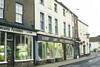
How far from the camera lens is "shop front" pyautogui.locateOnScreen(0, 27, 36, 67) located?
26312 millimetres

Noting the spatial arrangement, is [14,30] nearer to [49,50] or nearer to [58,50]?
[49,50]

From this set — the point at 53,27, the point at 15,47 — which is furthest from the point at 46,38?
the point at 15,47

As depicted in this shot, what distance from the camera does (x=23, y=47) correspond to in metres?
30.4

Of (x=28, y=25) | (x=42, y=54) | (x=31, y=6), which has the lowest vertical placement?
(x=42, y=54)

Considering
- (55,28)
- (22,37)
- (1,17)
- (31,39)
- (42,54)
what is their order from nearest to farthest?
(1,17), (22,37), (31,39), (42,54), (55,28)

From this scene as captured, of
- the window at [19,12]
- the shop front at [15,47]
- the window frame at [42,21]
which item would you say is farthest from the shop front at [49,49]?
the window at [19,12]

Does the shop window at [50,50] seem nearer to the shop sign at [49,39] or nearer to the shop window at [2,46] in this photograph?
the shop sign at [49,39]

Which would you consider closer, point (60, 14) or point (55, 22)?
point (55, 22)

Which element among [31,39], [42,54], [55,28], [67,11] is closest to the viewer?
[31,39]

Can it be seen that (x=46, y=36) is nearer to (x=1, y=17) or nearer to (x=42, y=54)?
(x=42, y=54)

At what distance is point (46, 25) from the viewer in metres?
37.8

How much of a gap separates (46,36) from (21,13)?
7591 mm

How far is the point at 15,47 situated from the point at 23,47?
6.16 feet

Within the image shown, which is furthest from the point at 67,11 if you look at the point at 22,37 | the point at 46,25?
the point at 22,37
